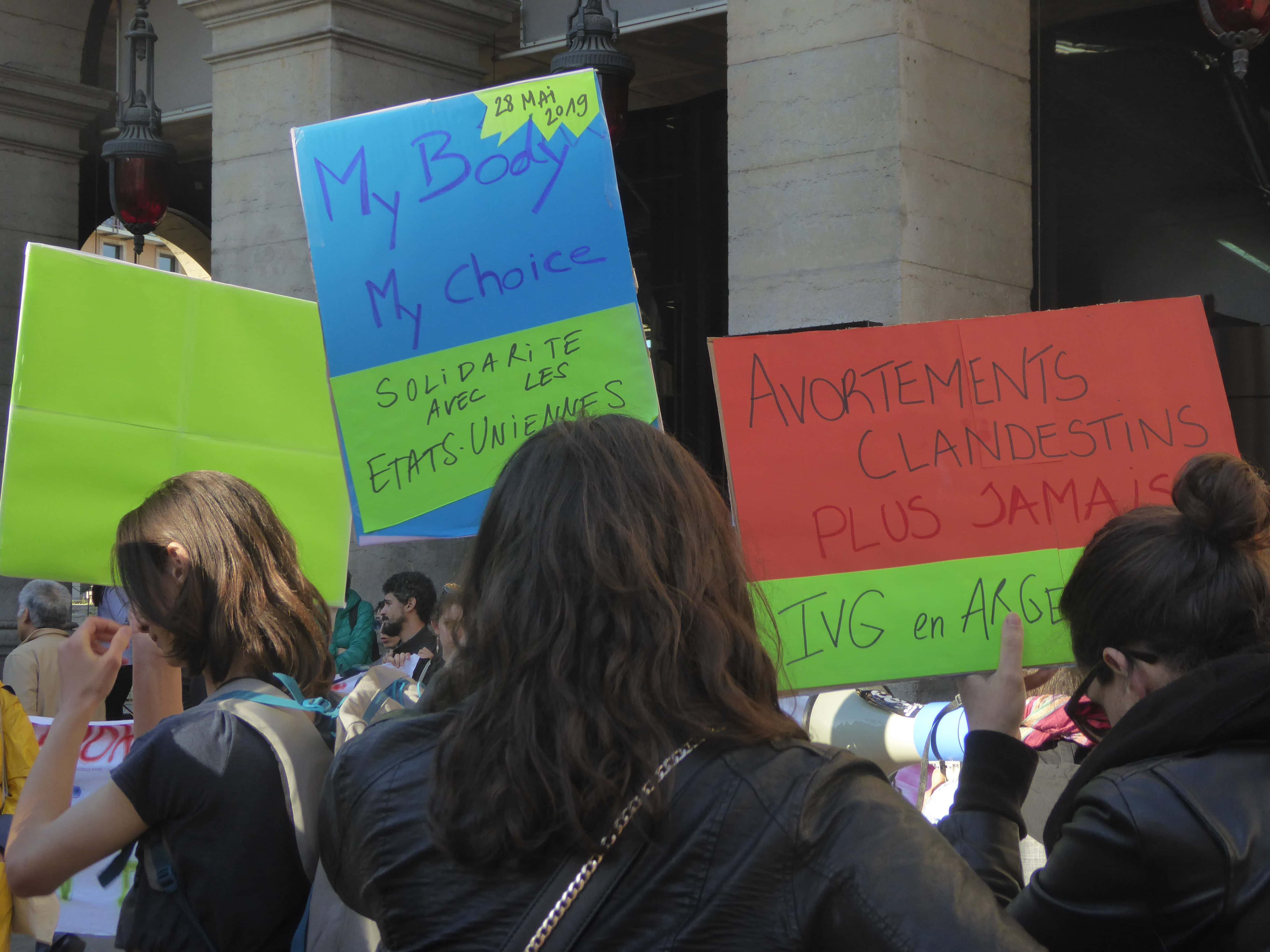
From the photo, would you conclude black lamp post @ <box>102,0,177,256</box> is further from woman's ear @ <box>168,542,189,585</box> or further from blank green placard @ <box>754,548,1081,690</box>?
blank green placard @ <box>754,548,1081,690</box>

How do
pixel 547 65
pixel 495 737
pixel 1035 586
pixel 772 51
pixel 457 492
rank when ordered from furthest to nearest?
1. pixel 547 65
2. pixel 772 51
3. pixel 457 492
4. pixel 1035 586
5. pixel 495 737

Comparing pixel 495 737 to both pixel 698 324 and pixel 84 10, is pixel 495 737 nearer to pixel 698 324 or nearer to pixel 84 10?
pixel 698 324

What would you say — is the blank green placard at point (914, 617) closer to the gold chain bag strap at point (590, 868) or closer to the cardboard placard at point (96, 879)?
the gold chain bag strap at point (590, 868)

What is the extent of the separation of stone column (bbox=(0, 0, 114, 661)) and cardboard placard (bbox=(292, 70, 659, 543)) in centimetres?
791

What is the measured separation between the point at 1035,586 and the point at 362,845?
160 centimetres

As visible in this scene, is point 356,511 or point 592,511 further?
point 356,511

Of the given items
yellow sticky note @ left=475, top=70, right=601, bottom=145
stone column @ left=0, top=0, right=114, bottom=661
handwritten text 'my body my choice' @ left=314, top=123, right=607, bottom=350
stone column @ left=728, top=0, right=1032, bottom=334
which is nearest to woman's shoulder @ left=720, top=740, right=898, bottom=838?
handwritten text 'my body my choice' @ left=314, top=123, right=607, bottom=350

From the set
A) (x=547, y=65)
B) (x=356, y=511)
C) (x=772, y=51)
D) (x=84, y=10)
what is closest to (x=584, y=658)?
(x=356, y=511)

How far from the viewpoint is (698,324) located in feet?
31.0

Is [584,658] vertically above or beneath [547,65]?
beneath

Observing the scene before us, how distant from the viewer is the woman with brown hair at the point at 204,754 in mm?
1927

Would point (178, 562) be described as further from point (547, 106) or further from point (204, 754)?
point (547, 106)

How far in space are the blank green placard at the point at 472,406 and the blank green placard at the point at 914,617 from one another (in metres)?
0.64

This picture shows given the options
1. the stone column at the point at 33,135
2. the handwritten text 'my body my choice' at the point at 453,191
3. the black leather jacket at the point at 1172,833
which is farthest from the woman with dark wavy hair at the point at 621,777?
the stone column at the point at 33,135
